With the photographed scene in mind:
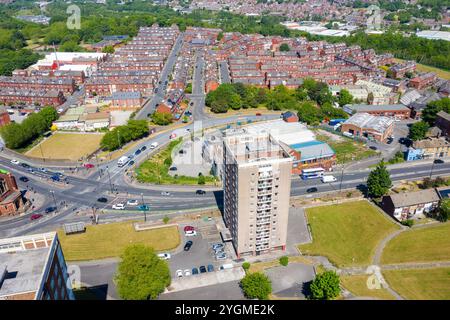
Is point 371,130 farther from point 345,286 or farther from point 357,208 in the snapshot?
point 345,286

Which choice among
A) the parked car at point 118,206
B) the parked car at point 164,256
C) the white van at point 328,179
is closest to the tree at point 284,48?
the white van at point 328,179

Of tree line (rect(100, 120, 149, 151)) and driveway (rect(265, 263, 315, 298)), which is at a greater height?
tree line (rect(100, 120, 149, 151))

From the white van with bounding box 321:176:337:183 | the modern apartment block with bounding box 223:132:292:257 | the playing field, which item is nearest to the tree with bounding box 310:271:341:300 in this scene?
the modern apartment block with bounding box 223:132:292:257

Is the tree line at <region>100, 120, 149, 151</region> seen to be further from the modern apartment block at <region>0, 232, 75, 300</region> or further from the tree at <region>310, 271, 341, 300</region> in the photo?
the tree at <region>310, 271, 341, 300</region>

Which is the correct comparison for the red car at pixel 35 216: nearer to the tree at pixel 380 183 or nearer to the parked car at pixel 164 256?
the parked car at pixel 164 256
